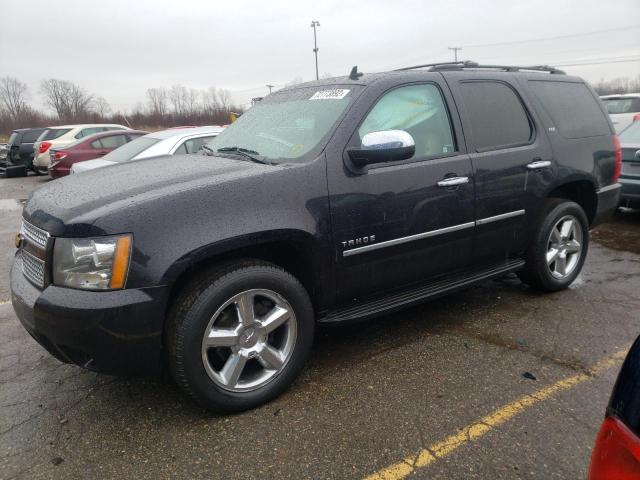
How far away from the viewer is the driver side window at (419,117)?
3239 millimetres

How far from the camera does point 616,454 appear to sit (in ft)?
3.71

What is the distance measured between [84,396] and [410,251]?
86.9 inches

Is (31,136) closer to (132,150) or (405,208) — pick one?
(132,150)

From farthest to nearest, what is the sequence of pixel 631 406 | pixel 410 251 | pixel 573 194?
pixel 573 194 → pixel 410 251 → pixel 631 406

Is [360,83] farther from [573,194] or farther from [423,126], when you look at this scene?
[573,194]

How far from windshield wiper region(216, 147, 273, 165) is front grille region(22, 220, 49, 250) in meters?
1.26

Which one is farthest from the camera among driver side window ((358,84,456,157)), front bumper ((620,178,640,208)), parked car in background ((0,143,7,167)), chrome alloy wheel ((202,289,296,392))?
parked car in background ((0,143,7,167))

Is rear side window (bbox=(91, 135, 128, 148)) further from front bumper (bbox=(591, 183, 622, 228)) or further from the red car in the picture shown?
front bumper (bbox=(591, 183, 622, 228))

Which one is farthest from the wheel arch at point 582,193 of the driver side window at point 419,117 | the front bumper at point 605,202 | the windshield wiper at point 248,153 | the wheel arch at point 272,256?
the windshield wiper at point 248,153

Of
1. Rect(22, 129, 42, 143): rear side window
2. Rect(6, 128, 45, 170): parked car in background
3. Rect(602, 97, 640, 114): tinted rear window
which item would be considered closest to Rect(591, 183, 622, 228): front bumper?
Rect(602, 97, 640, 114): tinted rear window

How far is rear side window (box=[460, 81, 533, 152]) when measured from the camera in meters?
3.61

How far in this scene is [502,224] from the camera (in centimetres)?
372

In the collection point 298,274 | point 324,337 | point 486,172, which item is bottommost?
point 324,337

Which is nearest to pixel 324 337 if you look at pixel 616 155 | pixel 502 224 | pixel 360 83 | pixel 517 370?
pixel 517 370
